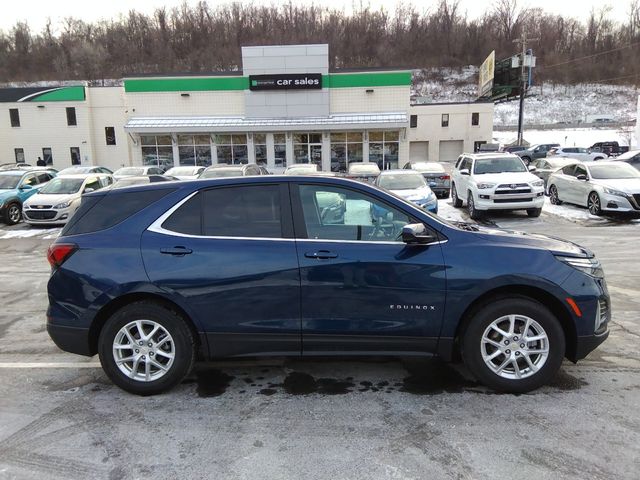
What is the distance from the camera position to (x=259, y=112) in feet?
111

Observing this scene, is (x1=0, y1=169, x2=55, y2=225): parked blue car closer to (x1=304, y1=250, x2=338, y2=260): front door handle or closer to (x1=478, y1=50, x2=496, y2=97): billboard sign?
(x1=304, y1=250, x2=338, y2=260): front door handle

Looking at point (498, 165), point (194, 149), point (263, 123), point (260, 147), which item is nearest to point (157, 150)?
point (194, 149)

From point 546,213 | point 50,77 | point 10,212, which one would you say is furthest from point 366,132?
point 50,77

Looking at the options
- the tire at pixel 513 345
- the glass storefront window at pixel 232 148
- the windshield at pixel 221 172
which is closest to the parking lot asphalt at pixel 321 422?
the tire at pixel 513 345

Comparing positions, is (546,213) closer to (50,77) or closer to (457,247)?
(457,247)

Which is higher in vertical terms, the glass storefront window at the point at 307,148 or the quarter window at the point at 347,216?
the glass storefront window at the point at 307,148

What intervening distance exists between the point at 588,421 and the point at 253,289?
2585 millimetres

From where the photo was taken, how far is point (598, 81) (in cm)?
10394

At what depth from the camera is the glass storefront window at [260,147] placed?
3444 cm

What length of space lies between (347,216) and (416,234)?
0.60 m

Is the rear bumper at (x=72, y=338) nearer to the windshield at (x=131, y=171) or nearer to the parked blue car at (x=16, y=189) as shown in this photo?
the parked blue car at (x=16, y=189)

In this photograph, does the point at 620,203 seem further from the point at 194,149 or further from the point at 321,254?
the point at 194,149

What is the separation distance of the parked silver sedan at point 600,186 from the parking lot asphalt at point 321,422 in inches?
381

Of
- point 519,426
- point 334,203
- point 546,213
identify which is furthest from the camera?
point 546,213
